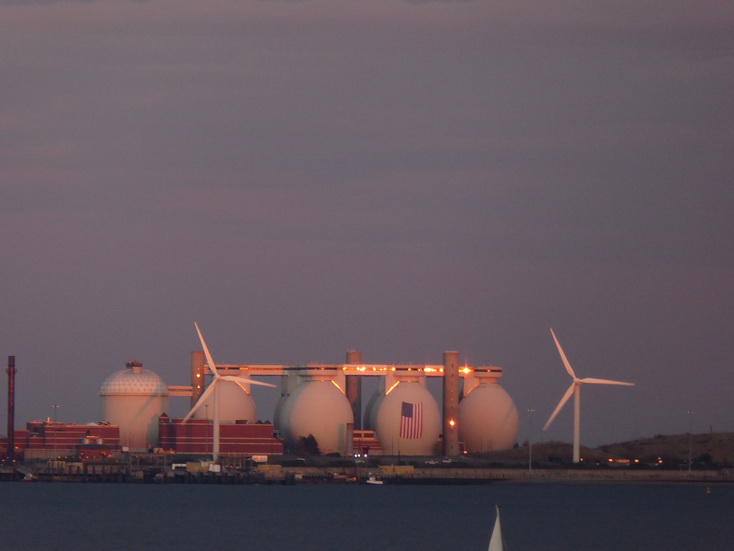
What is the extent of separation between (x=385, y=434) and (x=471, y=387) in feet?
37.2

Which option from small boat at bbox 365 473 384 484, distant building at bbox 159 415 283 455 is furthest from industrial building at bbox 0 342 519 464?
small boat at bbox 365 473 384 484

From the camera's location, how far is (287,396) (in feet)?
514

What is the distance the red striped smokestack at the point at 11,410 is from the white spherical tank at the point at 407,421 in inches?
1322

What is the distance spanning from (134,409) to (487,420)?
110 feet

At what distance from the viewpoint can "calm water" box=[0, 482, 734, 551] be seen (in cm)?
8950

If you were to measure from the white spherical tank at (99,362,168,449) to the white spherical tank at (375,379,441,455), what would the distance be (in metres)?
21.3

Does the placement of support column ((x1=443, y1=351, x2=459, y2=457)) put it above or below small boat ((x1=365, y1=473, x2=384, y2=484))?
above

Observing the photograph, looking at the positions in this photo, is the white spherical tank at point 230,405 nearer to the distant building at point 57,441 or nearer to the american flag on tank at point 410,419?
the distant building at point 57,441

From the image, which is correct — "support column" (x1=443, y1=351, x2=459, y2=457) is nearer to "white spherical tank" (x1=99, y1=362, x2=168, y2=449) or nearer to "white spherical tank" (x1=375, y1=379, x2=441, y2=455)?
"white spherical tank" (x1=375, y1=379, x2=441, y2=455)

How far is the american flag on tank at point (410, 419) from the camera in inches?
5906

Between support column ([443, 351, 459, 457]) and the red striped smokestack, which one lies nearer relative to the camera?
the red striped smokestack

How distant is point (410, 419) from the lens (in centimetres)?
15025

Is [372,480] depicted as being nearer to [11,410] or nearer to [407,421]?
[407,421]

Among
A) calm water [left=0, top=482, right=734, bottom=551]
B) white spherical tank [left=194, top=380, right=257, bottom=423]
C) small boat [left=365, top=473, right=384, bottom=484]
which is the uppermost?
white spherical tank [left=194, top=380, right=257, bottom=423]
